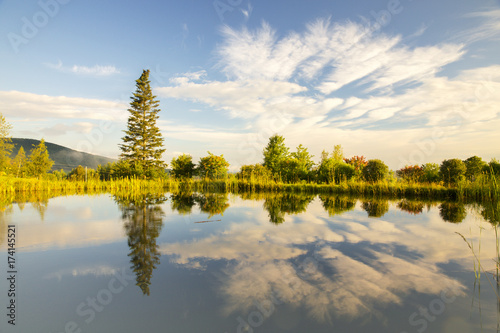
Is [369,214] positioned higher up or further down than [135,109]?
further down

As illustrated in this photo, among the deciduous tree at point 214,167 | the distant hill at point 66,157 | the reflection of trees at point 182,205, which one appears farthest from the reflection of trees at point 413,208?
the distant hill at point 66,157

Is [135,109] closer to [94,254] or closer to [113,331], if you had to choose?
[94,254]

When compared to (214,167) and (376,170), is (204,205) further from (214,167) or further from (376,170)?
(214,167)

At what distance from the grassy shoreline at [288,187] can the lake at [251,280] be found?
11.8ft

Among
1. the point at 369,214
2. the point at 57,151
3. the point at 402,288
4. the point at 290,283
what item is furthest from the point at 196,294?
the point at 57,151

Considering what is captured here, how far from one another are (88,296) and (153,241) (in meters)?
1.39

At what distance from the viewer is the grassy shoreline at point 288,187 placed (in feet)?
26.4

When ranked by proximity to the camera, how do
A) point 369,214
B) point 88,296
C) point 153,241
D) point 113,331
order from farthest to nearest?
1. point 369,214
2. point 153,241
3. point 88,296
4. point 113,331

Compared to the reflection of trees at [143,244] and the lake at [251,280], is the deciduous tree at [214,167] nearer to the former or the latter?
the reflection of trees at [143,244]

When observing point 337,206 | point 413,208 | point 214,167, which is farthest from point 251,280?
point 214,167

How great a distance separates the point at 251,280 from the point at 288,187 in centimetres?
1060

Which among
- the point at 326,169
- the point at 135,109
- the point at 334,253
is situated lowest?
the point at 334,253

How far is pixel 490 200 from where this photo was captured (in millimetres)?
7168

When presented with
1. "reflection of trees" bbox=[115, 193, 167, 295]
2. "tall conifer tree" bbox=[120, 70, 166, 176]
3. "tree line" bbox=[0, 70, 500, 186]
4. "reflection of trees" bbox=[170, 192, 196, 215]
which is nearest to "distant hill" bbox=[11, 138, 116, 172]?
"tree line" bbox=[0, 70, 500, 186]
